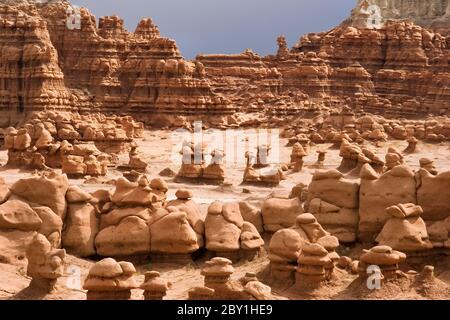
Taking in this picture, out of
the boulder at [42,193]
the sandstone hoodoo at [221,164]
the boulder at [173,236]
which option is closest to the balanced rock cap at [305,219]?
the sandstone hoodoo at [221,164]

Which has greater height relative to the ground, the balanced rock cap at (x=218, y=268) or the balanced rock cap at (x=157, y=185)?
the balanced rock cap at (x=157, y=185)

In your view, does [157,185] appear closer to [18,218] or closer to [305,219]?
[18,218]

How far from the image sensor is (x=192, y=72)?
67.1 metres

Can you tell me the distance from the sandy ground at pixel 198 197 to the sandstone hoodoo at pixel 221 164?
73 millimetres

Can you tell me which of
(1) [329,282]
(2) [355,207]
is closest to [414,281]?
(1) [329,282]

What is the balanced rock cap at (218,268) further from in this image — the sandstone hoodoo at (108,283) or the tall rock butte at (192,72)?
the tall rock butte at (192,72)

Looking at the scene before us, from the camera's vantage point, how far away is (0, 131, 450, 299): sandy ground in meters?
20.2

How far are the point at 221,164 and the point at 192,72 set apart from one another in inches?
1115

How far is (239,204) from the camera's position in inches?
1011

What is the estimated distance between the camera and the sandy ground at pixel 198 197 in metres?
20.2

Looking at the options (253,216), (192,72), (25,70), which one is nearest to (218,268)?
(253,216)

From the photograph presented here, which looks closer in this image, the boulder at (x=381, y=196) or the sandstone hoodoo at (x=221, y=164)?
the sandstone hoodoo at (x=221, y=164)

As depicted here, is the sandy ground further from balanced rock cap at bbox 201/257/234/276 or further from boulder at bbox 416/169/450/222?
boulder at bbox 416/169/450/222

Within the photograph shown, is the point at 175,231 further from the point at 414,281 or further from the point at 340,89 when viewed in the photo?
the point at 340,89
